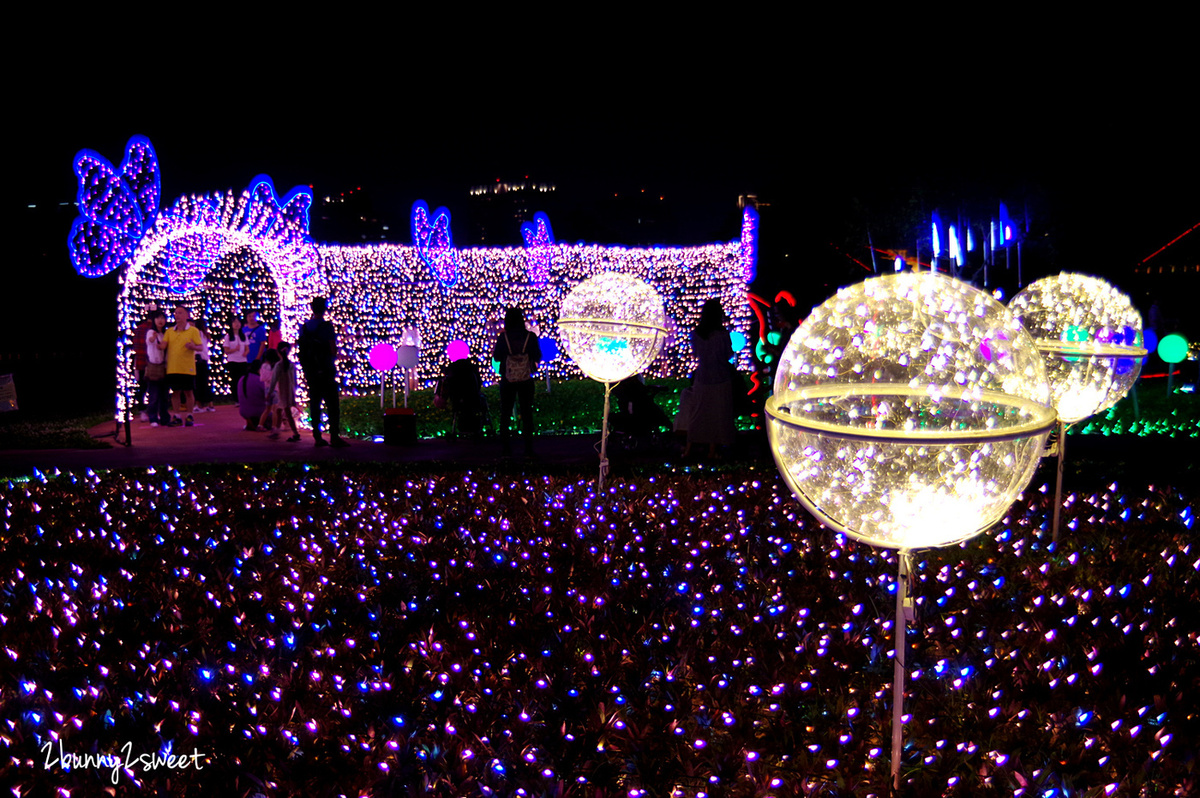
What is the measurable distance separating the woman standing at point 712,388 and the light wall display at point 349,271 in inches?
139

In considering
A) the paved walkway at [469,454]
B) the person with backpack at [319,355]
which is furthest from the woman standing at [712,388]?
the person with backpack at [319,355]

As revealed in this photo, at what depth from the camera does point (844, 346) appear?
6.86 ft

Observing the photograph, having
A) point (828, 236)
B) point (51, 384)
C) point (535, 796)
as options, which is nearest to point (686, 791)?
point (535, 796)

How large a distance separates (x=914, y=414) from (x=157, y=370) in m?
11.8

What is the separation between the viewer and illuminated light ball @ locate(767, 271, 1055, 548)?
191cm

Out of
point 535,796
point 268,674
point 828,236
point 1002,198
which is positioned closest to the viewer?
point 535,796

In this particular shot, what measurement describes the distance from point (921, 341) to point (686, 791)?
1.51 m

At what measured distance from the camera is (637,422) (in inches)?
355

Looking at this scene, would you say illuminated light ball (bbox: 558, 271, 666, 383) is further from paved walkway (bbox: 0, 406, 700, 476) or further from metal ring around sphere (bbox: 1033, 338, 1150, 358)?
metal ring around sphere (bbox: 1033, 338, 1150, 358)

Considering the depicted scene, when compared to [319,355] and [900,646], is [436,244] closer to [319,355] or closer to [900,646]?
[319,355]

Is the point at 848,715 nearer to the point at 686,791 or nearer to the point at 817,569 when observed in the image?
the point at 686,791

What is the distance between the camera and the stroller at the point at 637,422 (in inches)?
355
